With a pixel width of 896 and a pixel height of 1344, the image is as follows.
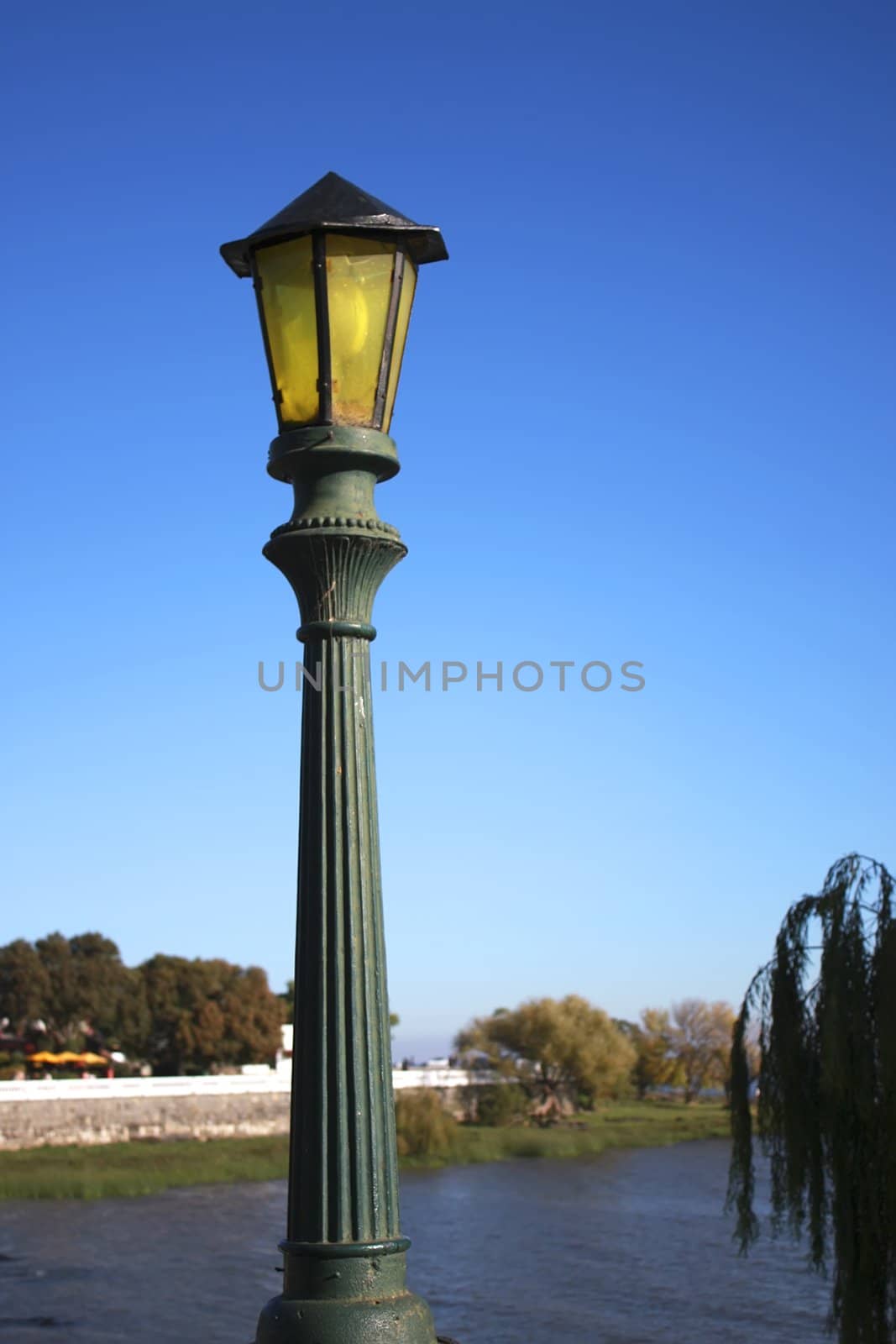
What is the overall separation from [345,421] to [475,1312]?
83.4 ft

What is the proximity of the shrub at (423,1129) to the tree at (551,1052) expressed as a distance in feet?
30.4

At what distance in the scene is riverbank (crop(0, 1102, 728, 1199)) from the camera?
40062 millimetres

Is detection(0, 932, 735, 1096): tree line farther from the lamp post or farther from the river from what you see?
the lamp post

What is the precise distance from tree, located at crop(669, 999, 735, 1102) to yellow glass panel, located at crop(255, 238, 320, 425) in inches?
3104

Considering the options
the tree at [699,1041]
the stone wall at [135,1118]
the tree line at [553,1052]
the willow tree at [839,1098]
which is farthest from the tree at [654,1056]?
the willow tree at [839,1098]

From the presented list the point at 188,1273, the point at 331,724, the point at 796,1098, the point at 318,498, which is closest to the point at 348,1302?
the point at 331,724

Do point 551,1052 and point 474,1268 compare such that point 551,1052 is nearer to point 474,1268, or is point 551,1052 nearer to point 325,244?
point 474,1268

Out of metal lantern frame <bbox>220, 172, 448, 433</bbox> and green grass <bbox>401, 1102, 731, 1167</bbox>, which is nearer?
metal lantern frame <bbox>220, 172, 448, 433</bbox>

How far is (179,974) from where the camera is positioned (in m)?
65.4

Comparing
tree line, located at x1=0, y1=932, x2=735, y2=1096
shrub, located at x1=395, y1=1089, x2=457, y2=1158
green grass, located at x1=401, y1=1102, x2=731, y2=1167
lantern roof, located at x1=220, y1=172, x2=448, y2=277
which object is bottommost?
green grass, located at x1=401, y1=1102, x2=731, y2=1167

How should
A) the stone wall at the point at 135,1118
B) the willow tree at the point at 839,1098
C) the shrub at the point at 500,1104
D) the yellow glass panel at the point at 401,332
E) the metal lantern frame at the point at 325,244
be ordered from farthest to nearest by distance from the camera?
1. the shrub at the point at 500,1104
2. the stone wall at the point at 135,1118
3. the willow tree at the point at 839,1098
4. the yellow glass panel at the point at 401,332
5. the metal lantern frame at the point at 325,244

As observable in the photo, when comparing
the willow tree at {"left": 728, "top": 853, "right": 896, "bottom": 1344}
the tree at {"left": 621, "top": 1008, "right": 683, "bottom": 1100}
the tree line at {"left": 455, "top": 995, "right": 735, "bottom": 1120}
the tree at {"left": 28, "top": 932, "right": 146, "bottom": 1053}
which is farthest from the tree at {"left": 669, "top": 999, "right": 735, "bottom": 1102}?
the willow tree at {"left": 728, "top": 853, "right": 896, "bottom": 1344}

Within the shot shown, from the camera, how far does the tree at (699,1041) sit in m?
80.2

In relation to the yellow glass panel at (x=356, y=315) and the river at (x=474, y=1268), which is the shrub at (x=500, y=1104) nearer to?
the river at (x=474, y=1268)
